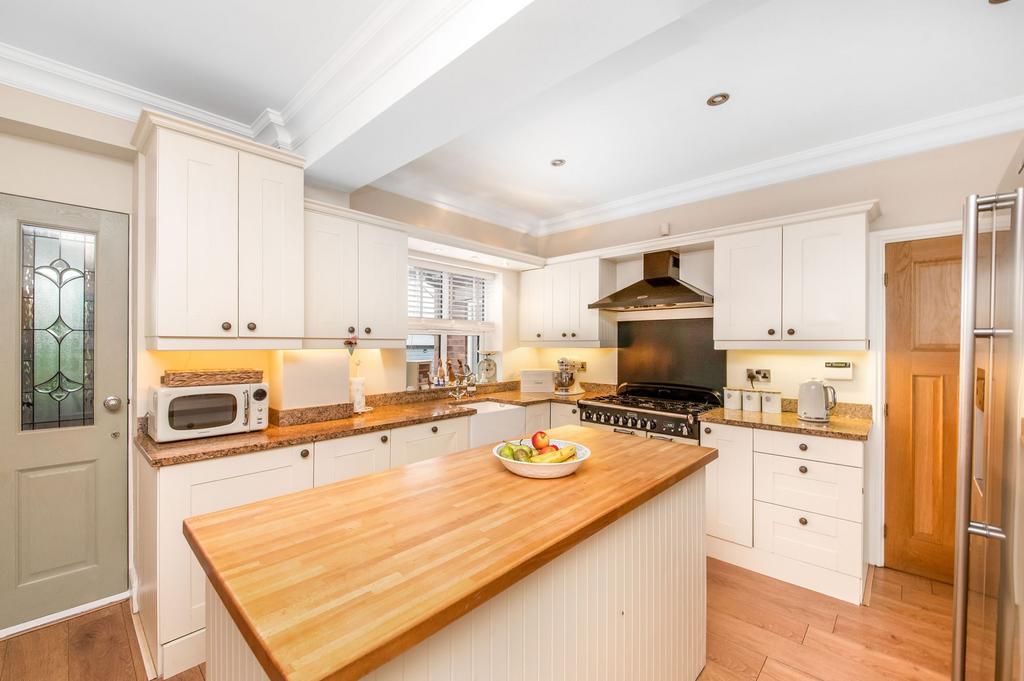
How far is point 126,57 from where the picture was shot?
6.62ft

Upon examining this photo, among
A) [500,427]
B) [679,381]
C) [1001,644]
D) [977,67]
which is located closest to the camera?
[1001,644]

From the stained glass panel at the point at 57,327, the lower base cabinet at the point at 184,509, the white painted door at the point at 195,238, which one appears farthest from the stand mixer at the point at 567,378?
the stained glass panel at the point at 57,327

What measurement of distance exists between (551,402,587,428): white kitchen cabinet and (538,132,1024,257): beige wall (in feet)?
6.10

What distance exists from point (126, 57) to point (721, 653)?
13.1ft

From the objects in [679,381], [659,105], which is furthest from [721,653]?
[659,105]

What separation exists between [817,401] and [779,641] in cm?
140

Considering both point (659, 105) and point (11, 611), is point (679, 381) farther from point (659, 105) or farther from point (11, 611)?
point (11, 611)

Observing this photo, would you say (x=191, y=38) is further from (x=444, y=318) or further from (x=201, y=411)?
(x=444, y=318)

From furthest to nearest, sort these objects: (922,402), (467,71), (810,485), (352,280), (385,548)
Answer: (352,280) → (922,402) → (810,485) → (467,71) → (385,548)

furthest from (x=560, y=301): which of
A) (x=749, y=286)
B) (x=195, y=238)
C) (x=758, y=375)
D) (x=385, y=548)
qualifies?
(x=385, y=548)

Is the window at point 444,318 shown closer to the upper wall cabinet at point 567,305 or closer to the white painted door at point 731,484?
the upper wall cabinet at point 567,305

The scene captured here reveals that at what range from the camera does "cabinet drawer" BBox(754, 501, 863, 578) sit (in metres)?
2.46

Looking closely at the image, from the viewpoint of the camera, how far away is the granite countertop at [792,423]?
249 cm

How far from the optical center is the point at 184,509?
6.37 ft
